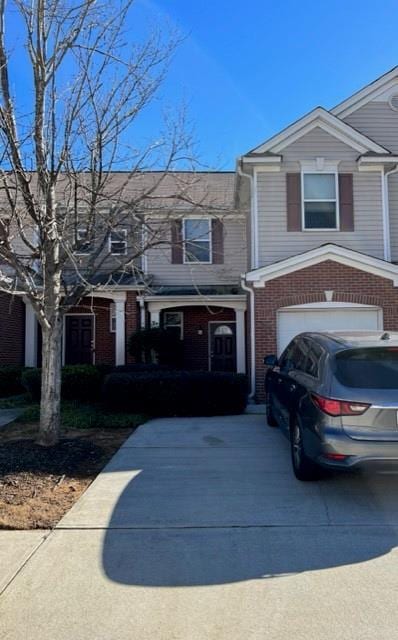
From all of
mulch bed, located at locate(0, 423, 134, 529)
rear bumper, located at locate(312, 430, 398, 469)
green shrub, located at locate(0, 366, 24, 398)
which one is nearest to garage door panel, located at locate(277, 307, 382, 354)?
mulch bed, located at locate(0, 423, 134, 529)

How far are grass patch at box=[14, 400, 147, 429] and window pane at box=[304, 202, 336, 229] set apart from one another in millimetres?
6620

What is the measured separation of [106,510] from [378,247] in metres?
10.4

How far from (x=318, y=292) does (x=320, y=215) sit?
94.5 inches

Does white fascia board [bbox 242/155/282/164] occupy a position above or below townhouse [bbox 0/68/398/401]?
above

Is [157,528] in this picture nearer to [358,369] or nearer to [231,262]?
[358,369]

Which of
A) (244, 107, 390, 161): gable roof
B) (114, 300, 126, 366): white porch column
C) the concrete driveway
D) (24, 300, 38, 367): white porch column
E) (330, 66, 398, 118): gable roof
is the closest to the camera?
the concrete driveway

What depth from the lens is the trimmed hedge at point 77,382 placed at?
40.4 feet

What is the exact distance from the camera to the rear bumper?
4953 mm

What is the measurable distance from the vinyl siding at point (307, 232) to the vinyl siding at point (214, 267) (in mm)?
2902

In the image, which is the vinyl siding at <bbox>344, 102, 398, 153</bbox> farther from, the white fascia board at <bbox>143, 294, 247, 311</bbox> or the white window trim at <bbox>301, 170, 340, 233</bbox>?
the white fascia board at <bbox>143, 294, 247, 311</bbox>

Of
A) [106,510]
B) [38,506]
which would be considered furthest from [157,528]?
[38,506]

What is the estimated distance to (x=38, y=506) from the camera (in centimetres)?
523

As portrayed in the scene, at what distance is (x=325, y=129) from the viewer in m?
13.3

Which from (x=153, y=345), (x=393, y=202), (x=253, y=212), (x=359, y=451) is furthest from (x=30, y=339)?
(x=359, y=451)
